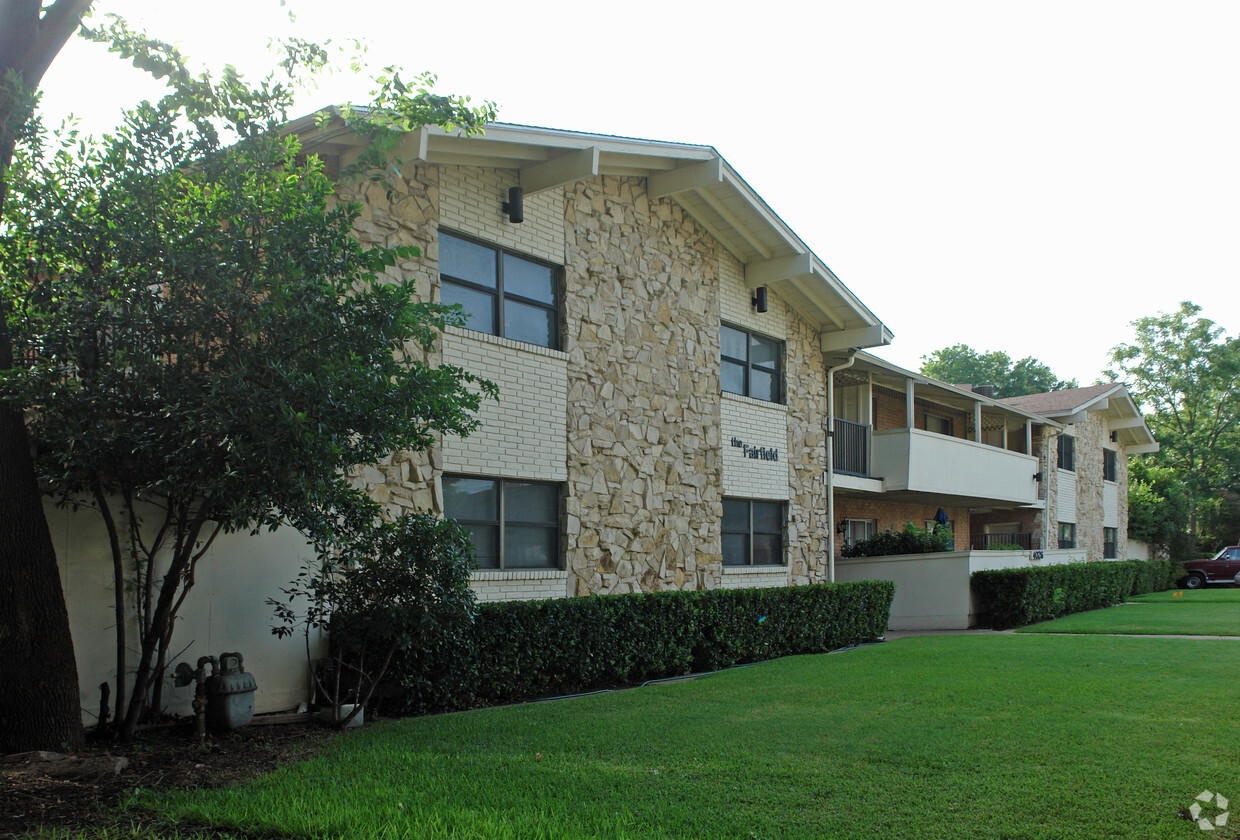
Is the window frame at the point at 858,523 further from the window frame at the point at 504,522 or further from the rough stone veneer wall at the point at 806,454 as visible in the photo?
the window frame at the point at 504,522

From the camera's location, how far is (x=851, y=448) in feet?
72.2

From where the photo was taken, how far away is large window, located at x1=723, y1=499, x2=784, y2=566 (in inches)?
651

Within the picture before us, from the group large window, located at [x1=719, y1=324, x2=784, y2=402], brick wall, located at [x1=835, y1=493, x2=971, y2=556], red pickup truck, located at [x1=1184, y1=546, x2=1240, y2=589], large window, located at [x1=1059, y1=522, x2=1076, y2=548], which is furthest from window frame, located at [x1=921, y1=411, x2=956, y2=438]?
red pickup truck, located at [x1=1184, y1=546, x2=1240, y2=589]

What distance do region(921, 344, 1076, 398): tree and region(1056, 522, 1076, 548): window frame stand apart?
3609cm

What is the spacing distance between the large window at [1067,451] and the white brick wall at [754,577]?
20278 mm

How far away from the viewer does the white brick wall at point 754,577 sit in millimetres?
16094

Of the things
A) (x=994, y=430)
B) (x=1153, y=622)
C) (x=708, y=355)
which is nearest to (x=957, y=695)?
(x=708, y=355)

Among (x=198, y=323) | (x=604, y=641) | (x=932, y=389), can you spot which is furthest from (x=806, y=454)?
(x=198, y=323)

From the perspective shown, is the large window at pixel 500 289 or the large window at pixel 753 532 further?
the large window at pixel 753 532

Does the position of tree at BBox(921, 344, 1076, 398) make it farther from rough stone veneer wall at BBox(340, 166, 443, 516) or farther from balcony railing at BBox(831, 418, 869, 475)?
rough stone veneer wall at BBox(340, 166, 443, 516)

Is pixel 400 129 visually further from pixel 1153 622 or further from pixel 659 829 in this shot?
pixel 1153 622

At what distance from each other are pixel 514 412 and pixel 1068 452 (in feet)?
91.2

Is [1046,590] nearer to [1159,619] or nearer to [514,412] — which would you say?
[1159,619]

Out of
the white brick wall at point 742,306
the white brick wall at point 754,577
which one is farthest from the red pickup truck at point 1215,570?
the white brick wall at point 742,306
